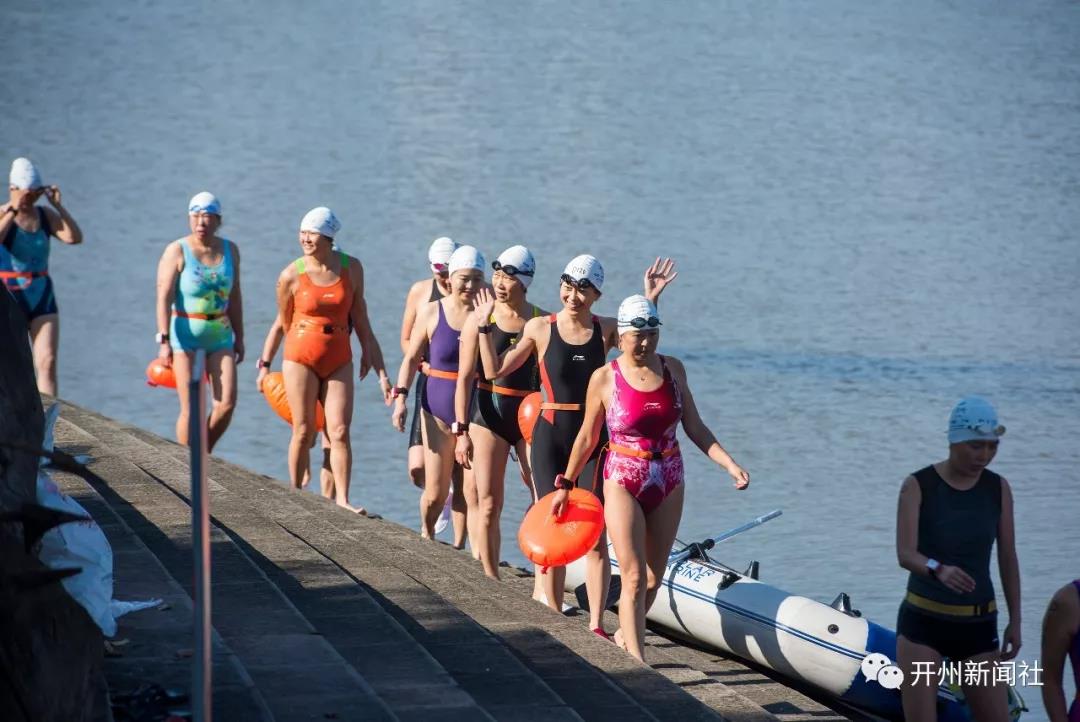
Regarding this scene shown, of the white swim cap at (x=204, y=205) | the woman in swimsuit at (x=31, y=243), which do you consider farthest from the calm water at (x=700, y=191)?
the white swim cap at (x=204, y=205)

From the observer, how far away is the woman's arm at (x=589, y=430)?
8977mm

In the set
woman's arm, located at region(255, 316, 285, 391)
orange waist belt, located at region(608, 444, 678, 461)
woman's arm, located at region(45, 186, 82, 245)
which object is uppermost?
woman's arm, located at region(45, 186, 82, 245)

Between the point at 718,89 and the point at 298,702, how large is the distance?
49.7m

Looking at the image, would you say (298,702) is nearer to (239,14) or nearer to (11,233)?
(11,233)

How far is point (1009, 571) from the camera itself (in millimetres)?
7672

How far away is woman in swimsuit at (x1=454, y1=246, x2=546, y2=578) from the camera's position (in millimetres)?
10352

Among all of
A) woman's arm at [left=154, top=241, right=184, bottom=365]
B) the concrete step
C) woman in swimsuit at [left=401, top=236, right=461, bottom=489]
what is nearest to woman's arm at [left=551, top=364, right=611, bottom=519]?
the concrete step

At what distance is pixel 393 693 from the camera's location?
643 centimetres

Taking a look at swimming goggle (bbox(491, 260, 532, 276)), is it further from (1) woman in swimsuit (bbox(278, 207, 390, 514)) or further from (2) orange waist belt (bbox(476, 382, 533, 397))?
(1) woman in swimsuit (bbox(278, 207, 390, 514))

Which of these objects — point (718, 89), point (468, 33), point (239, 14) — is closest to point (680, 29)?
point (468, 33)

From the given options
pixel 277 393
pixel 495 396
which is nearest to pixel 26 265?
pixel 277 393

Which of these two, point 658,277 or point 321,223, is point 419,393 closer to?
point 321,223

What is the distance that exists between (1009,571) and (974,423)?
0.70 meters

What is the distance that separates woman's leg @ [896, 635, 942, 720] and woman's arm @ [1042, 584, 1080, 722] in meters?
0.86
